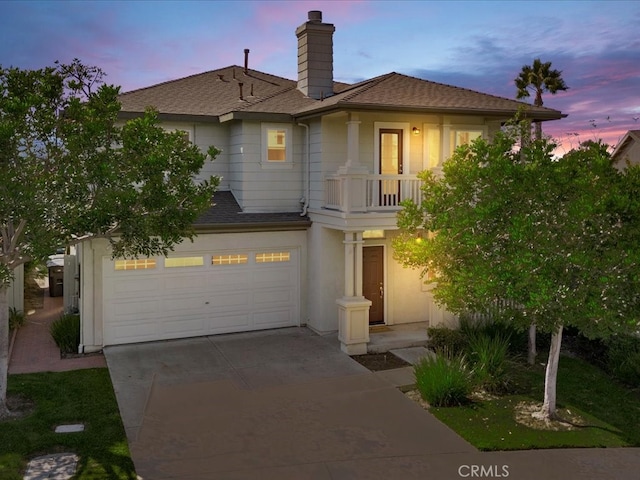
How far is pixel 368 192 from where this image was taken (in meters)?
14.7

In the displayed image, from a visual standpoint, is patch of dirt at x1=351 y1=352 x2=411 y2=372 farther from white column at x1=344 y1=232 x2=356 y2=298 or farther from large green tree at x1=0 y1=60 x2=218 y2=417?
large green tree at x1=0 y1=60 x2=218 y2=417

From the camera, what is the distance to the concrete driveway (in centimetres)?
833

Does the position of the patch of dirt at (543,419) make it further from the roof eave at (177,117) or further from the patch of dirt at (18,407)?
the roof eave at (177,117)

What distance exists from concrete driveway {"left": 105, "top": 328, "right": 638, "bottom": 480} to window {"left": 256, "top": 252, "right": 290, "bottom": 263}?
2.66 metres

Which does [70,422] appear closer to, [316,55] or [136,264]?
[136,264]

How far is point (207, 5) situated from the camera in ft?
49.0

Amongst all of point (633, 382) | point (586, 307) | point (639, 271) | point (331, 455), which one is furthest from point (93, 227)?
point (633, 382)

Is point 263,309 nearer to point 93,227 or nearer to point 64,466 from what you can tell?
point 93,227

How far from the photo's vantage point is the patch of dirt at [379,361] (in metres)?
13.0

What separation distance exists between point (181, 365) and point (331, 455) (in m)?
5.17


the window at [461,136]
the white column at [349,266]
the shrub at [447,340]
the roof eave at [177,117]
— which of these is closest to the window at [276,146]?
the roof eave at [177,117]

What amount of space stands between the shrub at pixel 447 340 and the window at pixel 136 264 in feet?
21.4

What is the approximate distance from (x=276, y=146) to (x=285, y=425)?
324 inches

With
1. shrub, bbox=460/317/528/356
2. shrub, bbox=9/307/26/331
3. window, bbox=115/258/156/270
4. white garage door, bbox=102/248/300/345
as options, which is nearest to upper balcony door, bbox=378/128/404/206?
white garage door, bbox=102/248/300/345
